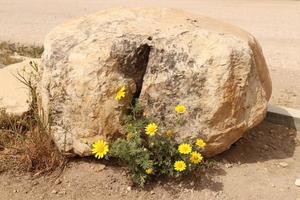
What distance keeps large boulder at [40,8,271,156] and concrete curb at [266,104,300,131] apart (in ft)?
2.60

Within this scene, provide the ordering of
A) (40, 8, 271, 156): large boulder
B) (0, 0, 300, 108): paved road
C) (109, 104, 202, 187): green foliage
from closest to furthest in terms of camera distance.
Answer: (109, 104, 202, 187): green foliage
(40, 8, 271, 156): large boulder
(0, 0, 300, 108): paved road

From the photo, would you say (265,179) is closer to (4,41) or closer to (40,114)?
(40,114)

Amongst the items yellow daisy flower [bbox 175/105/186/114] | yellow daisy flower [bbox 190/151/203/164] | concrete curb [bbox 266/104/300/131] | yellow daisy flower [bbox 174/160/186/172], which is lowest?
concrete curb [bbox 266/104/300/131]

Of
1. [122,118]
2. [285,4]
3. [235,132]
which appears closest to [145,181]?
[122,118]

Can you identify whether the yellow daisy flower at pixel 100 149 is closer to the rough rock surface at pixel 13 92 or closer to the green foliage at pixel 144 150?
the green foliage at pixel 144 150

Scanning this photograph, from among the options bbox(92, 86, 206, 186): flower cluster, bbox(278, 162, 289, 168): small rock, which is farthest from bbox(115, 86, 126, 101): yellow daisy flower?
bbox(278, 162, 289, 168): small rock

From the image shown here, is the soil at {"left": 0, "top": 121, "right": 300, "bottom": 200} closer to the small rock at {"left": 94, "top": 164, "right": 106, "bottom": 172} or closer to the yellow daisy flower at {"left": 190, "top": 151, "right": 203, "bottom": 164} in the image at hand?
the small rock at {"left": 94, "top": 164, "right": 106, "bottom": 172}

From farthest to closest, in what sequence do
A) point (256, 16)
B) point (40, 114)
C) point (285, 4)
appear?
point (285, 4)
point (256, 16)
point (40, 114)

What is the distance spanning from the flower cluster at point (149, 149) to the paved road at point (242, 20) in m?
2.05

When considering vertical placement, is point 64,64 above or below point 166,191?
above

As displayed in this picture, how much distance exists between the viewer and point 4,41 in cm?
816

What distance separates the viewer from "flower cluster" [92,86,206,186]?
3510 millimetres

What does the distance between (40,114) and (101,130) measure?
0.64 meters

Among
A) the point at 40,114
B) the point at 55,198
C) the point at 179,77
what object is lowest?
the point at 55,198
